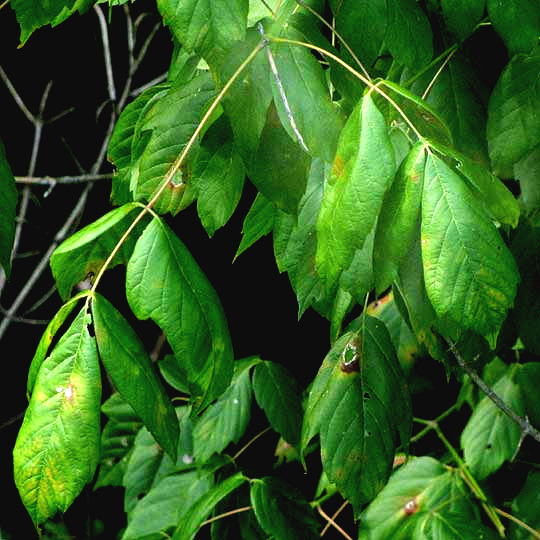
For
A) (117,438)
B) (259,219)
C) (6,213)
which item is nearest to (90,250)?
(6,213)

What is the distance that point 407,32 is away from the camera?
1.16 meters

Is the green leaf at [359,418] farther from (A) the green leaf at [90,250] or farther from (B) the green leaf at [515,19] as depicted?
(B) the green leaf at [515,19]

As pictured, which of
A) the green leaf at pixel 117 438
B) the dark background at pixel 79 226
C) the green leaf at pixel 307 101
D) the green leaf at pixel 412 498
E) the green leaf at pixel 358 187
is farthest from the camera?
the dark background at pixel 79 226

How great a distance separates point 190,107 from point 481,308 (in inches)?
16.6

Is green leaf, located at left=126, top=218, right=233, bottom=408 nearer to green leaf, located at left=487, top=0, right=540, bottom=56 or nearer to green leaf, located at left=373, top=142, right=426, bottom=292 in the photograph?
green leaf, located at left=373, top=142, right=426, bottom=292

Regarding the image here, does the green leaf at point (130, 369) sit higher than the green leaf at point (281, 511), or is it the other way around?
the green leaf at point (130, 369)

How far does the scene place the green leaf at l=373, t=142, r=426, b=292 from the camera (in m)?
0.94

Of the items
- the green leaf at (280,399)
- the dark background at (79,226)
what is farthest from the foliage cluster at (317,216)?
the dark background at (79,226)

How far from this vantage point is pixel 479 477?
5.93 ft

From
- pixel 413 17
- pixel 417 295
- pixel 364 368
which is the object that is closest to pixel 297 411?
pixel 364 368

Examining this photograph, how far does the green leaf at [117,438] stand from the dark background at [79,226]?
0.38m

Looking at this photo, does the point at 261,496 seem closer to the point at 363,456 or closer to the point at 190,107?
the point at 363,456

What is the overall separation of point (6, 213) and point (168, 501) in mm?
989

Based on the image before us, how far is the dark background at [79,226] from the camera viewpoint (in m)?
2.62
